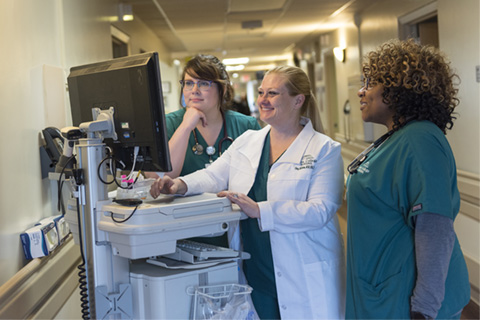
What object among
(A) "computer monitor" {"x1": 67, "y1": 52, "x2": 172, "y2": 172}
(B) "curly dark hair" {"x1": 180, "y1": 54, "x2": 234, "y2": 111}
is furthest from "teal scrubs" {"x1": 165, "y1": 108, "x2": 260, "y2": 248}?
(A) "computer monitor" {"x1": 67, "y1": 52, "x2": 172, "y2": 172}

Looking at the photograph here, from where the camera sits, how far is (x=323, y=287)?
6.42ft

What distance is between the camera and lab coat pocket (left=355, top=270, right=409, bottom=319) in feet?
5.34

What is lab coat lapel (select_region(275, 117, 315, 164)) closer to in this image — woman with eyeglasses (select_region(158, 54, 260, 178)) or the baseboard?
woman with eyeglasses (select_region(158, 54, 260, 178))

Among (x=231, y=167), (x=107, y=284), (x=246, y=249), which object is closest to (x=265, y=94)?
(x=231, y=167)

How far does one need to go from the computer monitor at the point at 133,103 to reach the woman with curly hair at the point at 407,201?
67 centimetres

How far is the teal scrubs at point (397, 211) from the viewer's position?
1.55 metres

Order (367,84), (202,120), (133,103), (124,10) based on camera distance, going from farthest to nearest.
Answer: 1. (124,10)
2. (202,120)
3. (367,84)
4. (133,103)

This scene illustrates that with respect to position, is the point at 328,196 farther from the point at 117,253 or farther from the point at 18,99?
the point at 18,99

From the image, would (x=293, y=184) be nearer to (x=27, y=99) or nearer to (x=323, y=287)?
(x=323, y=287)

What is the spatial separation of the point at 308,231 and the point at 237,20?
6.00m

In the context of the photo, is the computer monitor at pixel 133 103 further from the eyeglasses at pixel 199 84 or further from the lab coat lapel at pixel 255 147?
the eyeglasses at pixel 199 84

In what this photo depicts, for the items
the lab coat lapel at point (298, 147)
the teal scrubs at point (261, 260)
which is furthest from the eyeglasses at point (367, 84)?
the teal scrubs at point (261, 260)

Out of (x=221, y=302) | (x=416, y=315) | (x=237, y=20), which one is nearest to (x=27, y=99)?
(x=221, y=302)

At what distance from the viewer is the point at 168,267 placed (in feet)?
5.42
